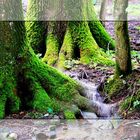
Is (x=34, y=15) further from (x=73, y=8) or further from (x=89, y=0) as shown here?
(x=89, y=0)

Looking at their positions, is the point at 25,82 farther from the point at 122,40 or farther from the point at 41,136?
the point at 122,40

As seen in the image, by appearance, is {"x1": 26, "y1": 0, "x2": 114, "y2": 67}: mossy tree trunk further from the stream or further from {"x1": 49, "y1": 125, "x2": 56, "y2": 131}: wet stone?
{"x1": 49, "y1": 125, "x2": 56, "y2": 131}: wet stone

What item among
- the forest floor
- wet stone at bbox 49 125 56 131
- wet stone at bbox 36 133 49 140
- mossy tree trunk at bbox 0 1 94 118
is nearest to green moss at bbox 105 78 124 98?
the forest floor

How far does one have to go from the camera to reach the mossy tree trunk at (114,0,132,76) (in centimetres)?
369

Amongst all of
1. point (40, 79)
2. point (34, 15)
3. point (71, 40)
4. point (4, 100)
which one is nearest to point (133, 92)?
point (40, 79)

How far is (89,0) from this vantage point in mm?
6273

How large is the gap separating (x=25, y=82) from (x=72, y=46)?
1889mm

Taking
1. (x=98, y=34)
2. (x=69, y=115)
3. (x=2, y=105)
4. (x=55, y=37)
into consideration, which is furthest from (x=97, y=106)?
(x=98, y=34)

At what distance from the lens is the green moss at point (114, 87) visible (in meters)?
4.14

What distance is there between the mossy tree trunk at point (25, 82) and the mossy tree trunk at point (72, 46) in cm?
137

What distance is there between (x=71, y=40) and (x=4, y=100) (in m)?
2.24

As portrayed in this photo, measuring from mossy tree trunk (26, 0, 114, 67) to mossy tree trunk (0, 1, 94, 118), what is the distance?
137 centimetres

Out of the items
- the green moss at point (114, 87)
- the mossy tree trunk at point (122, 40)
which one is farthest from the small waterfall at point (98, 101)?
the mossy tree trunk at point (122, 40)

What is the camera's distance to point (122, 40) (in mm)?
3947
